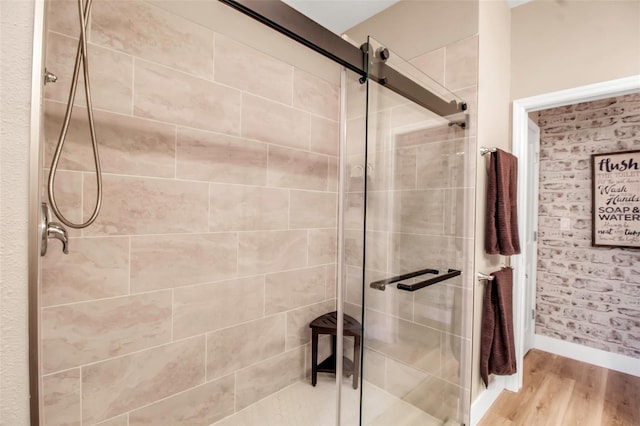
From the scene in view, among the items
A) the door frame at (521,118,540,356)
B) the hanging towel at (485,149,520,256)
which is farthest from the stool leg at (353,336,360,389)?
the door frame at (521,118,540,356)

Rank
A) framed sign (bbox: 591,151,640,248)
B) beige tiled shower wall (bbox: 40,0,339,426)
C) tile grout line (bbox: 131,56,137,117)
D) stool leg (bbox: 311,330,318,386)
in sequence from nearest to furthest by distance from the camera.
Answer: beige tiled shower wall (bbox: 40,0,339,426)
tile grout line (bbox: 131,56,137,117)
stool leg (bbox: 311,330,318,386)
framed sign (bbox: 591,151,640,248)

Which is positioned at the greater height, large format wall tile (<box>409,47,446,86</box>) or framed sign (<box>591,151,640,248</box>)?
large format wall tile (<box>409,47,446,86</box>)

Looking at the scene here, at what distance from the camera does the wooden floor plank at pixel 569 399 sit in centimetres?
186

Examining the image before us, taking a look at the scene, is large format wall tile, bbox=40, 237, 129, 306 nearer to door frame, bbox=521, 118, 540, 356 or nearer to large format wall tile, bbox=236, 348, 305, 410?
large format wall tile, bbox=236, 348, 305, 410

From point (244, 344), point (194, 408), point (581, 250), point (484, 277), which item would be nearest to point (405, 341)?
point (484, 277)

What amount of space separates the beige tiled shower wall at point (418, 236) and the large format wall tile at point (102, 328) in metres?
0.95

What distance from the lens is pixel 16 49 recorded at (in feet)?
1.51

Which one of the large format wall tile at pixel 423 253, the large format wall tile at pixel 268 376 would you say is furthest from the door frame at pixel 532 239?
the large format wall tile at pixel 268 376

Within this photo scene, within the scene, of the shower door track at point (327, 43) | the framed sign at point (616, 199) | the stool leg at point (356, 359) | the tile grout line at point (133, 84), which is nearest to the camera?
the shower door track at point (327, 43)

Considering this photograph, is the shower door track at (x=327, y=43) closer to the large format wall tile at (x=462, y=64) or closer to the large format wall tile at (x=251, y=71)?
the large format wall tile at (x=462, y=64)

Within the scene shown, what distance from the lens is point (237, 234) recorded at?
1.68 metres

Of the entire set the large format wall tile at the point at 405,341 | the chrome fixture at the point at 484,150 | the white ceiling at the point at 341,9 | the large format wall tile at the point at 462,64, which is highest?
the white ceiling at the point at 341,9

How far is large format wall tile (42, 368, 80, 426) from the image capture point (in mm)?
1147

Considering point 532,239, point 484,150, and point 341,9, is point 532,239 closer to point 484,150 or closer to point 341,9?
point 484,150
